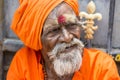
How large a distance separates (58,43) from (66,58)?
0.32 feet

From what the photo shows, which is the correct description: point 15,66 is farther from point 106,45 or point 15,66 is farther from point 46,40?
point 106,45

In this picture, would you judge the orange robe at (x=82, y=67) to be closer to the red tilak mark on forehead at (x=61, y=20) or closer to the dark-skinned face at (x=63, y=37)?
the dark-skinned face at (x=63, y=37)

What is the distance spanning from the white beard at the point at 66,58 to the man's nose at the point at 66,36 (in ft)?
0.08

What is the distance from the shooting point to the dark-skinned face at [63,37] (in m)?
2.24

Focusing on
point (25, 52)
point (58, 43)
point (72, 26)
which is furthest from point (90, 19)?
point (25, 52)

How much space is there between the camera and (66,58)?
2.25 metres

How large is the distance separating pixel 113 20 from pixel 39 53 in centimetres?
51

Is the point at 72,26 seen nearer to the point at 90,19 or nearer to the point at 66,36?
the point at 66,36

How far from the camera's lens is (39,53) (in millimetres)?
2494

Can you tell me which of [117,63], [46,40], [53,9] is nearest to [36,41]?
[46,40]

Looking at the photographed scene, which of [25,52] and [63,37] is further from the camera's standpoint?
[25,52]

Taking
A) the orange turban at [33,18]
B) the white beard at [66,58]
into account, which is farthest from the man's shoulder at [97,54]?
the orange turban at [33,18]

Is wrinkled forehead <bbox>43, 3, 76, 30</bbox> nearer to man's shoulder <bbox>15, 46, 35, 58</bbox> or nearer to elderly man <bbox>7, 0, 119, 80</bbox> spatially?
elderly man <bbox>7, 0, 119, 80</bbox>

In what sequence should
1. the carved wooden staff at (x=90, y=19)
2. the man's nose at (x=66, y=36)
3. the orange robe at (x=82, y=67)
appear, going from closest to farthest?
the man's nose at (x=66, y=36) → the orange robe at (x=82, y=67) → the carved wooden staff at (x=90, y=19)
